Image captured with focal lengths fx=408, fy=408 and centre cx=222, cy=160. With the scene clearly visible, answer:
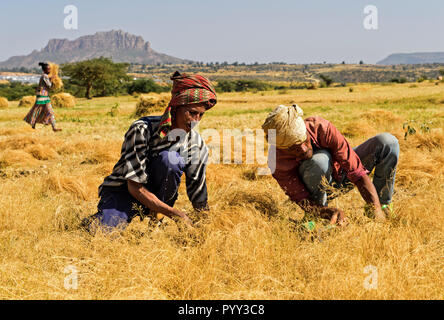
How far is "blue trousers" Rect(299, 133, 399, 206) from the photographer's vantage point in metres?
2.55

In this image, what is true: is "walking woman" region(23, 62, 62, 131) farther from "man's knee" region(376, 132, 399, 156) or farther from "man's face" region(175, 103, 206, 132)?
"man's knee" region(376, 132, 399, 156)

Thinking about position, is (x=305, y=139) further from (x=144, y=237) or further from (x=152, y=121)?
(x=144, y=237)

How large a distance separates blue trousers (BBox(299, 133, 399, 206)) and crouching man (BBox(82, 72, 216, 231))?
2.24ft

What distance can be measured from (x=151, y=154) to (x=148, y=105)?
12.0m

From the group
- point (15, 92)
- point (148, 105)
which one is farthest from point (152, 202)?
point (15, 92)

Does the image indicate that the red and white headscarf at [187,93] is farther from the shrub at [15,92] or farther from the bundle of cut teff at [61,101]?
the shrub at [15,92]

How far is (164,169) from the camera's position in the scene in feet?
7.98

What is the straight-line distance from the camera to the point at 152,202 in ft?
7.84

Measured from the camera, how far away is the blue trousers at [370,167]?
2547 millimetres

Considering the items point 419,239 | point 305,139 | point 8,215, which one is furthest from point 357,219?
point 8,215

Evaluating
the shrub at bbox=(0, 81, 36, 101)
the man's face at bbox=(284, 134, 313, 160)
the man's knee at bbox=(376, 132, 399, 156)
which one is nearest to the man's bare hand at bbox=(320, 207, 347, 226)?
the man's face at bbox=(284, 134, 313, 160)

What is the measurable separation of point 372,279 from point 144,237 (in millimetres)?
1184
